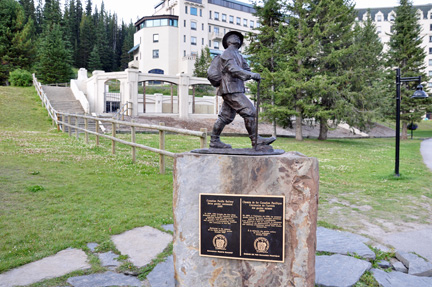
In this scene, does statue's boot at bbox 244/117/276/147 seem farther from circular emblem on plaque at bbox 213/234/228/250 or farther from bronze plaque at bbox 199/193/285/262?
circular emblem on plaque at bbox 213/234/228/250

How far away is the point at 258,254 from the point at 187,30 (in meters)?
62.4

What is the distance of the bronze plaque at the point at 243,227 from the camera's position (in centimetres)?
341

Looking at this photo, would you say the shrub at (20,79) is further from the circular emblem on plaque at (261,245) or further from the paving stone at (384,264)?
the paving stone at (384,264)

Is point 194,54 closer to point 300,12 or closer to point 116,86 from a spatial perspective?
point 116,86

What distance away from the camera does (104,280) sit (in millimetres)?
3672

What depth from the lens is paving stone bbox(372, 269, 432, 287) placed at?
369 centimetres

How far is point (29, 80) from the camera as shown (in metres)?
39.2

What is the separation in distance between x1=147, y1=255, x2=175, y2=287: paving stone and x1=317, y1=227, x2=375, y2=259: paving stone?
2079mm

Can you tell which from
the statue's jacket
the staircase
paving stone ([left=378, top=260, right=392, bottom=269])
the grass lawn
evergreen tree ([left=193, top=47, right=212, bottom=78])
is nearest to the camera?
the statue's jacket

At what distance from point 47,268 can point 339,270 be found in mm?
3511

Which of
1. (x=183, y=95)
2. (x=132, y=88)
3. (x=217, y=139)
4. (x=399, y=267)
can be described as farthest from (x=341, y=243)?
(x=183, y=95)

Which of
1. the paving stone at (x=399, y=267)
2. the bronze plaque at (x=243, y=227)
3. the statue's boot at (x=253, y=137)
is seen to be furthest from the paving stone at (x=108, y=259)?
the paving stone at (x=399, y=267)

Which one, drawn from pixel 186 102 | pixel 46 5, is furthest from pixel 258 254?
pixel 46 5

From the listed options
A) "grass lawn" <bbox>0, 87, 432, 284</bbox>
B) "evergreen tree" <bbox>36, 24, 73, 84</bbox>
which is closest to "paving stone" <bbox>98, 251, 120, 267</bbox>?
"grass lawn" <bbox>0, 87, 432, 284</bbox>
